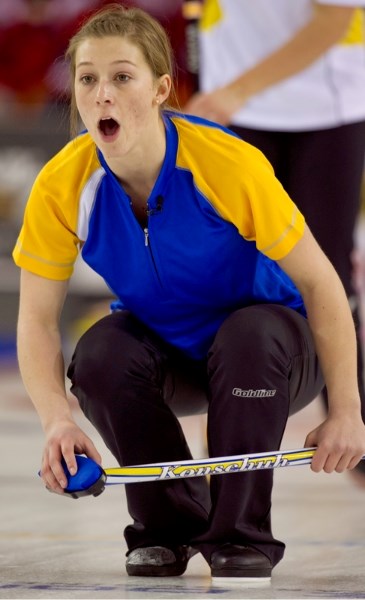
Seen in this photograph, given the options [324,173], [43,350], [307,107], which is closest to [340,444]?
[43,350]

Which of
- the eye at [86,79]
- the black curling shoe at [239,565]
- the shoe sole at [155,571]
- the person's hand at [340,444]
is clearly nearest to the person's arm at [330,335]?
the person's hand at [340,444]

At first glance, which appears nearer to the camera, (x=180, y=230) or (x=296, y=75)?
(x=180, y=230)

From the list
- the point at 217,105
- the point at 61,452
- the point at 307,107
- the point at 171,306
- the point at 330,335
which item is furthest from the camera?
the point at 307,107

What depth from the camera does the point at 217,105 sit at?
2789 millimetres

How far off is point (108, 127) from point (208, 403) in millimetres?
516

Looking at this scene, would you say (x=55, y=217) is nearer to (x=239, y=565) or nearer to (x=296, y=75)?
(x=239, y=565)

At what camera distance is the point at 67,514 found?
9.13 ft

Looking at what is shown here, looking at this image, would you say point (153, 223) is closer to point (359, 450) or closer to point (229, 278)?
point (229, 278)

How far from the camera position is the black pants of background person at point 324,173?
2873 millimetres

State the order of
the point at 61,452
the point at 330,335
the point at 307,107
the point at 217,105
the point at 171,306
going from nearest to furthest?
the point at 61,452 < the point at 330,335 < the point at 171,306 < the point at 217,105 < the point at 307,107

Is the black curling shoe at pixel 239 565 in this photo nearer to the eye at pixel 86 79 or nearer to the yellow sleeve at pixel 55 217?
the yellow sleeve at pixel 55 217

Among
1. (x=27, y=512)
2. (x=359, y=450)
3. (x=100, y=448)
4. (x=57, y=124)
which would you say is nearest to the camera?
(x=359, y=450)

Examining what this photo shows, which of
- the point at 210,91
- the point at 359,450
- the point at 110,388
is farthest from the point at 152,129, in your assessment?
the point at 210,91

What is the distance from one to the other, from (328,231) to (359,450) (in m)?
0.94
